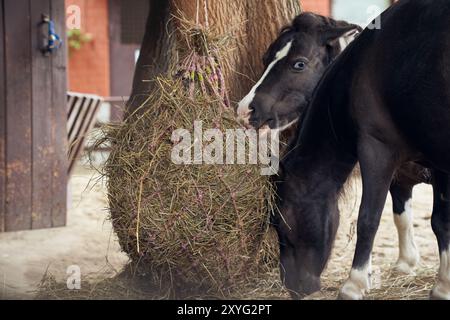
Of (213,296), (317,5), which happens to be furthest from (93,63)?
(213,296)

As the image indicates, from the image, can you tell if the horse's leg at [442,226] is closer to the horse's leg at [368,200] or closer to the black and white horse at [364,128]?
the black and white horse at [364,128]

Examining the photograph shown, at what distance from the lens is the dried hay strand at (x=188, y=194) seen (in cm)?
381

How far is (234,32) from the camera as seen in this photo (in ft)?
15.1

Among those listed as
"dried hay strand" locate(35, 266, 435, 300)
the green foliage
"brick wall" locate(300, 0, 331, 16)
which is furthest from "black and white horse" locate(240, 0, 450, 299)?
the green foliage

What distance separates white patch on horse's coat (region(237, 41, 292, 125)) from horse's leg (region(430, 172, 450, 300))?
1130 millimetres

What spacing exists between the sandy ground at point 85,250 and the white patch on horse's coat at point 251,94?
930mm

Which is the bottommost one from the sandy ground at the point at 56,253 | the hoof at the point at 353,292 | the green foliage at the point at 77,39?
the sandy ground at the point at 56,253

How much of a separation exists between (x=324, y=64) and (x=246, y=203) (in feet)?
3.89

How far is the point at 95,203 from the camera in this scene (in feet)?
25.1

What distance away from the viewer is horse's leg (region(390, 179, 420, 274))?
5000 mm

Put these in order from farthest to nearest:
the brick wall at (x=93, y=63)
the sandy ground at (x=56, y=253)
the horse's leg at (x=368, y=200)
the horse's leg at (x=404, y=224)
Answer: the brick wall at (x=93, y=63) < the horse's leg at (x=404, y=224) < the sandy ground at (x=56, y=253) < the horse's leg at (x=368, y=200)

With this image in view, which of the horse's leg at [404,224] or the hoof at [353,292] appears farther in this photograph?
the horse's leg at [404,224]

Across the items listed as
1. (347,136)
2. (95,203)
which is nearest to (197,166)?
(347,136)

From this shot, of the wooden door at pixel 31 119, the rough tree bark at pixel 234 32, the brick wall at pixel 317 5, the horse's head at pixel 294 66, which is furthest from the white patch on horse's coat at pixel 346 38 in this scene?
the brick wall at pixel 317 5
